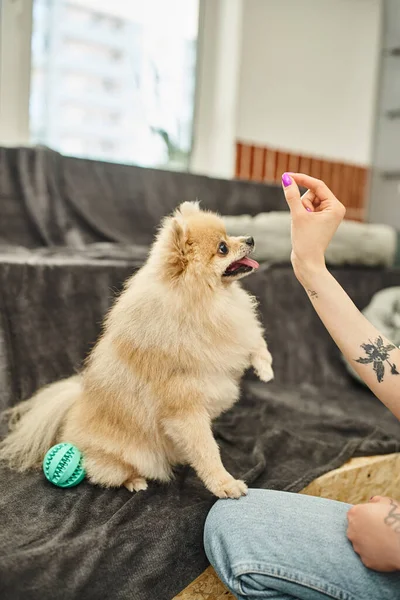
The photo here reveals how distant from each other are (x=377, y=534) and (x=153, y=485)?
1.96ft

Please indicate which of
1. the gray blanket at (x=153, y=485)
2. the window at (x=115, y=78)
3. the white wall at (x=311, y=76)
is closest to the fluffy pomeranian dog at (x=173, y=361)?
the gray blanket at (x=153, y=485)

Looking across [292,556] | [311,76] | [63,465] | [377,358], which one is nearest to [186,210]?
[377,358]

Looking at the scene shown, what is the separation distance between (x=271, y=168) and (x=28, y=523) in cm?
295

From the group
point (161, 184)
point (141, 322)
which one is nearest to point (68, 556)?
point (141, 322)

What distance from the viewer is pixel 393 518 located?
0.92 meters

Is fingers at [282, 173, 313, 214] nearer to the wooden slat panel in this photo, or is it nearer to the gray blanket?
the gray blanket

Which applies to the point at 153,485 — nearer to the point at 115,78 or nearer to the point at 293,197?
the point at 293,197

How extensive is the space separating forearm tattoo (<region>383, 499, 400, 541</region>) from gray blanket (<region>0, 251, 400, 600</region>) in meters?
0.44

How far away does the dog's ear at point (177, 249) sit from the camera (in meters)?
1.20

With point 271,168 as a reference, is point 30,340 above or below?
below

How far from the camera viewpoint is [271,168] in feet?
11.9

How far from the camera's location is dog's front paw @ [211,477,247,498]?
1152mm

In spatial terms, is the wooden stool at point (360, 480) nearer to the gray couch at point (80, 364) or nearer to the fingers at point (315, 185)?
the gray couch at point (80, 364)

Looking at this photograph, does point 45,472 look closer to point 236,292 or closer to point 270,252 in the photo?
point 236,292
